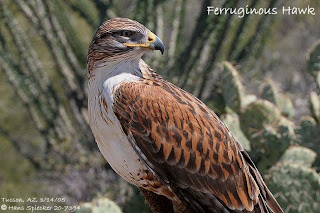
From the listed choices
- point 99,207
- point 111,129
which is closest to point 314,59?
point 99,207

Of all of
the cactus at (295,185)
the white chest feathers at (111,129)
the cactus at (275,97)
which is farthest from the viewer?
the cactus at (275,97)

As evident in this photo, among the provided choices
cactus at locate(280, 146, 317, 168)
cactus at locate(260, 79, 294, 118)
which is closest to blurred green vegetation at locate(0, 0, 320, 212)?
cactus at locate(260, 79, 294, 118)

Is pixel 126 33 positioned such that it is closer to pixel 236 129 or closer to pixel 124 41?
pixel 124 41

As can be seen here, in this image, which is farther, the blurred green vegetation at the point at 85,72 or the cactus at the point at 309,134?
the blurred green vegetation at the point at 85,72

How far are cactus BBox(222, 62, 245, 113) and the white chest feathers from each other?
2201 mm

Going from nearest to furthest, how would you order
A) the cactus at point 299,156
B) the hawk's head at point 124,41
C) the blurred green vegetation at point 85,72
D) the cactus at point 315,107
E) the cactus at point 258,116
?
1. the hawk's head at point 124,41
2. the cactus at point 299,156
3. the cactus at point 258,116
4. the cactus at point 315,107
5. the blurred green vegetation at point 85,72

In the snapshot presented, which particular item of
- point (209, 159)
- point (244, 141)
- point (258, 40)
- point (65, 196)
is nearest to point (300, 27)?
point (258, 40)

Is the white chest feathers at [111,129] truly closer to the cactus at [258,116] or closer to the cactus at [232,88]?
the cactus at [258,116]

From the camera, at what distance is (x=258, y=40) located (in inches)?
346

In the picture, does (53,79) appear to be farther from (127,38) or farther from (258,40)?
(127,38)

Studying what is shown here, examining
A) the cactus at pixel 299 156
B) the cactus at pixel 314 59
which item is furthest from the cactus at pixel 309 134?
the cactus at pixel 314 59

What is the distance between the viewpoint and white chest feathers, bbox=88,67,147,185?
3611 millimetres

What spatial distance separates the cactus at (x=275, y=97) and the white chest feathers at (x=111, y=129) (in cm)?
263

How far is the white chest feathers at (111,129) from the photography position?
3.61 m
